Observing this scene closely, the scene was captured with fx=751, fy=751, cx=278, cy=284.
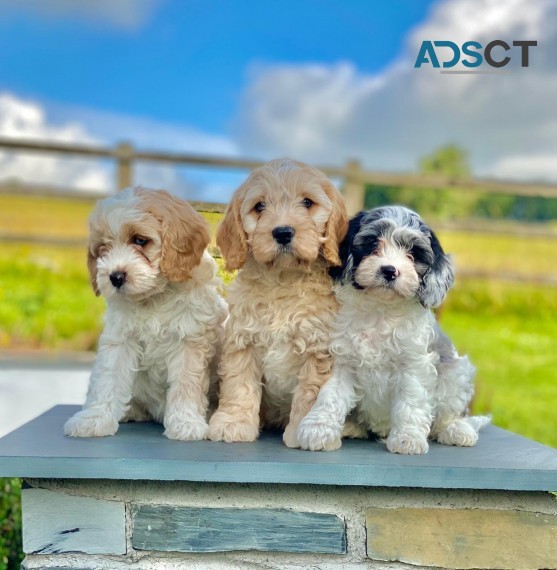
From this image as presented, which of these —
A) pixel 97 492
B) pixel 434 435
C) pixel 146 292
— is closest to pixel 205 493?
pixel 97 492

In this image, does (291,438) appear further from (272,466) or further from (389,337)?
(389,337)

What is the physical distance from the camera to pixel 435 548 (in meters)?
2.79

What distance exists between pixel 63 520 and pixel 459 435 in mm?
1619

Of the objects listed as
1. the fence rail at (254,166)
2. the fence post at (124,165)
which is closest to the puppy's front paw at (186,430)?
the fence rail at (254,166)

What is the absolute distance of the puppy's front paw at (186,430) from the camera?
10.0 ft

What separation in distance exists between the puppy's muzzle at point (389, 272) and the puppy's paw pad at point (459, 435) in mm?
771

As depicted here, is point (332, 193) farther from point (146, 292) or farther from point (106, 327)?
point (106, 327)

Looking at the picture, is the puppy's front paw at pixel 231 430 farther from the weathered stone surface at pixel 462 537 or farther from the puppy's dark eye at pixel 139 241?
the puppy's dark eye at pixel 139 241

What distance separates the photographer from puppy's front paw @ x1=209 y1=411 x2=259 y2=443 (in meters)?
3.04

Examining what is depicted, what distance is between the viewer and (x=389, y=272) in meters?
2.87

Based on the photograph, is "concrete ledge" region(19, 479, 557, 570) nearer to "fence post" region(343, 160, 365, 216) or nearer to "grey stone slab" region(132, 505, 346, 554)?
"grey stone slab" region(132, 505, 346, 554)

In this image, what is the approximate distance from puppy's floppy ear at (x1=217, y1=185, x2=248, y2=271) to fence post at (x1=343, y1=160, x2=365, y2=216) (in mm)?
8953

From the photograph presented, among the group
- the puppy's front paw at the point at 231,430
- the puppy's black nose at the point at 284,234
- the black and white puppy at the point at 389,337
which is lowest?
the puppy's front paw at the point at 231,430

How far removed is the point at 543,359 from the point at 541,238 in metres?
2.98
